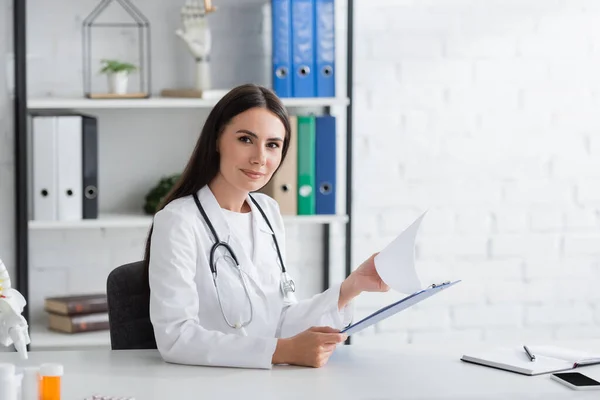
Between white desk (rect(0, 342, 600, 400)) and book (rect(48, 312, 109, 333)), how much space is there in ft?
3.29

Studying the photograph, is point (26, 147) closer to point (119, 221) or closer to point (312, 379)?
point (119, 221)

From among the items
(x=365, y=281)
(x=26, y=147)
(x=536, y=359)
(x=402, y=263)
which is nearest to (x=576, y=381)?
(x=536, y=359)

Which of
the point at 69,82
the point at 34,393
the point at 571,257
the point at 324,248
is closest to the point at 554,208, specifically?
the point at 571,257

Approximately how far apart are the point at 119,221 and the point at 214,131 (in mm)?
883

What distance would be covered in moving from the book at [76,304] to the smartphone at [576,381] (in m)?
1.62

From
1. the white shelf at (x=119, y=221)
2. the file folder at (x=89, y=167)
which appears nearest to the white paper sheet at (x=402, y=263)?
the white shelf at (x=119, y=221)

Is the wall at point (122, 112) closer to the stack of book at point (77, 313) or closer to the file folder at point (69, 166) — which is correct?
the stack of book at point (77, 313)

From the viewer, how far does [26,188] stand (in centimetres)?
265

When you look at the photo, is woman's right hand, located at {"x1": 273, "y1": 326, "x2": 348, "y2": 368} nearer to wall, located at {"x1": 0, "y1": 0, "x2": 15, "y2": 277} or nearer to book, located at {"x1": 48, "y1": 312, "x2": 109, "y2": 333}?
book, located at {"x1": 48, "y1": 312, "x2": 109, "y2": 333}

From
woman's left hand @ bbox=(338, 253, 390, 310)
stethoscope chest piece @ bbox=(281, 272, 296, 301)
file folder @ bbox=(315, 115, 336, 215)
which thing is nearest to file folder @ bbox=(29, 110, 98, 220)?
file folder @ bbox=(315, 115, 336, 215)

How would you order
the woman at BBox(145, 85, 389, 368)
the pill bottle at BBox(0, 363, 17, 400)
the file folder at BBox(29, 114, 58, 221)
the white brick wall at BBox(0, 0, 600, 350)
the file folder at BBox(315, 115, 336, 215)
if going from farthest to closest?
the white brick wall at BBox(0, 0, 600, 350) → the file folder at BBox(315, 115, 336, 215) → the file folder at BBox(29, 114, 58, 221) → the woman at BBox(145, 85, 389, 368) → the pill bottle at BBox(0, 363, 17, 400)

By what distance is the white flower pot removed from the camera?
2.72 meters

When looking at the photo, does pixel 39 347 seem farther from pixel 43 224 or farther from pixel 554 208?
pixel 554 208

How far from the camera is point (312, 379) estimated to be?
158 cm
